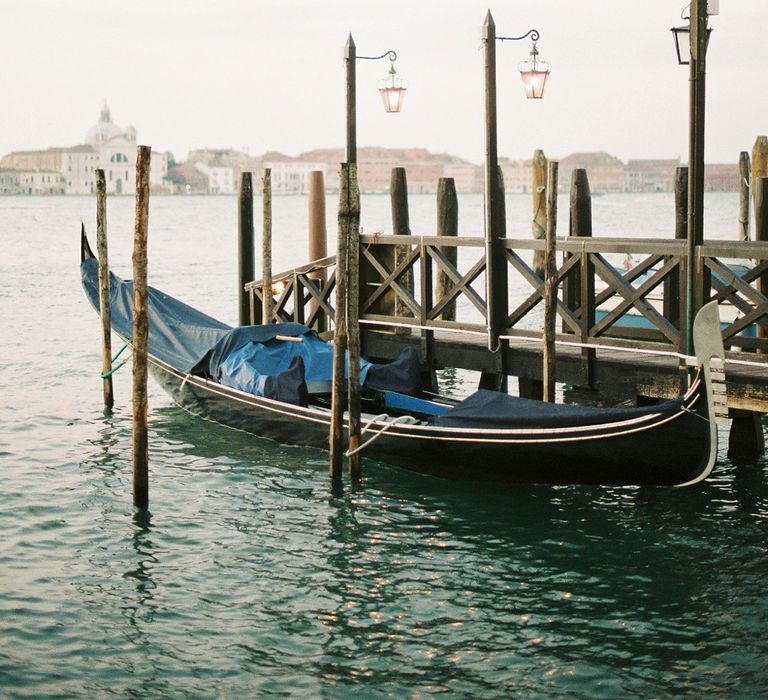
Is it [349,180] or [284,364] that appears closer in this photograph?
[349,180]

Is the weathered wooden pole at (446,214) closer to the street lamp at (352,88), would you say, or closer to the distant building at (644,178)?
the street lamp at (352,88)

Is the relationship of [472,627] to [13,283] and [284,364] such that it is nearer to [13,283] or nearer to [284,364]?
[284,364]

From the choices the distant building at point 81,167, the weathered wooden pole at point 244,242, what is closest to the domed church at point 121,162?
the distant building at point 81,167

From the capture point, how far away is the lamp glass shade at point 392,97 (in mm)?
11156

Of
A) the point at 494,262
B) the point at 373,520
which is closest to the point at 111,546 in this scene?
the point at 373,520

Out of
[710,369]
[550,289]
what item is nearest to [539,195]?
[550,289]

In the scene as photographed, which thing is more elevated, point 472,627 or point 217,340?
point 217,340

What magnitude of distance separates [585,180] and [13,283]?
21621mm

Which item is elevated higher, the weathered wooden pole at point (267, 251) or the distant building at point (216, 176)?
the distant building at point (216, 176)

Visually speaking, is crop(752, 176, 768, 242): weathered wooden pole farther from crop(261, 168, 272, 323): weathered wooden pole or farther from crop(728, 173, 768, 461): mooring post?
crop(261, 168, 272, 323): weathered wooden pole

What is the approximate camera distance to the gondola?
7.36 m

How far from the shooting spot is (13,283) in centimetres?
2903

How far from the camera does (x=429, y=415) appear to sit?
9.27m

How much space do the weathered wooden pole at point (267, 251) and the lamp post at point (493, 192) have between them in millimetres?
2320
